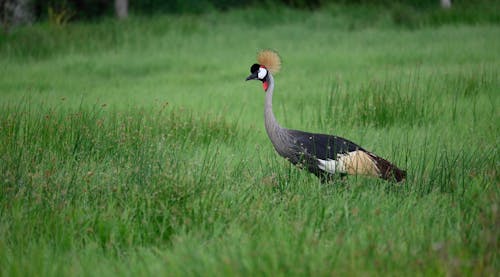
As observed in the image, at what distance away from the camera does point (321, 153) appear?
17.3 ft

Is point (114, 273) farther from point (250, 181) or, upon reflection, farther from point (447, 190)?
point (447, 190)

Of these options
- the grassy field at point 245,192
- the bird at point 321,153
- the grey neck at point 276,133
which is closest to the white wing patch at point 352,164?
the bird at point 321,153

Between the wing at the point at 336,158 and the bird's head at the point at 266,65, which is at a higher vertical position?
the bird's head at the point at 266,65

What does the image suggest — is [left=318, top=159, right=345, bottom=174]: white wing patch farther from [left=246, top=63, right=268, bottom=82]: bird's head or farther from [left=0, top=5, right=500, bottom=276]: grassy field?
[left=246, top=63, right=268, bottom=82]: bird's head

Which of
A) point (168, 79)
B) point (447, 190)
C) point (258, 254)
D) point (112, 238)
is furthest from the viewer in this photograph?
point (168, 79)

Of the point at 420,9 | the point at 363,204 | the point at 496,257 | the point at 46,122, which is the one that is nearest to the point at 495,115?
the point at 363,204

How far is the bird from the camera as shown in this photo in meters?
5.02

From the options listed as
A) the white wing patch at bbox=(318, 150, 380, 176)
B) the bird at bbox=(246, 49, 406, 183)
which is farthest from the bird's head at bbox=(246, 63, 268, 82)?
the white wing patch at bbox=(318, 150, 380, 176)

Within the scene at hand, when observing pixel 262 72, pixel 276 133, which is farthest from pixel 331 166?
pixel 262 72

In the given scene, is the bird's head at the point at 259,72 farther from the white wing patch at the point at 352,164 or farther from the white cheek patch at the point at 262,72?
the white wing patch at the point at 352,164

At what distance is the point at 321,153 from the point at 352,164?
1.07ft

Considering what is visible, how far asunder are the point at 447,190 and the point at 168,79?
7.78m

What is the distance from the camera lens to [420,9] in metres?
21.2

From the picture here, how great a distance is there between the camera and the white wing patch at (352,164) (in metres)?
5.02
